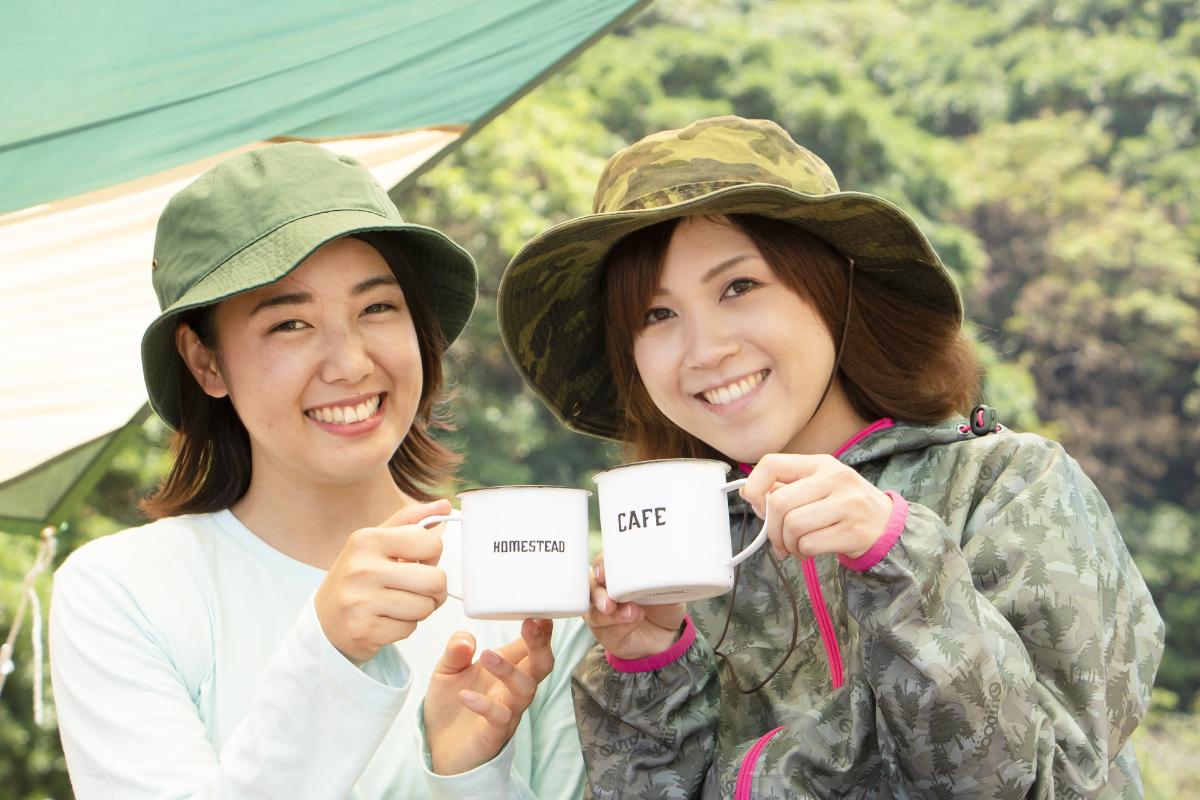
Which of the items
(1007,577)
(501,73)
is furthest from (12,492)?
(1007,577)

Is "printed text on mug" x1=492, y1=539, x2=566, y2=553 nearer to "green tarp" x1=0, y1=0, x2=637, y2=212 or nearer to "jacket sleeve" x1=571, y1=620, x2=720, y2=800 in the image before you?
"jacket sleeve" x1=571, y1=620, x2=720, y2=800

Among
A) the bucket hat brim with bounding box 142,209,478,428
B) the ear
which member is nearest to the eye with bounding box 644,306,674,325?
the bucket hat brim with bounding box 142,209,478,428

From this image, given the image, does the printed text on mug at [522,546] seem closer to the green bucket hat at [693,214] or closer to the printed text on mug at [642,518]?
the printed text on mug at [642,518]

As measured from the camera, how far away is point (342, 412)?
2330 mm

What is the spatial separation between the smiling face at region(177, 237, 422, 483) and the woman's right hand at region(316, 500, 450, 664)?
16.7 inches

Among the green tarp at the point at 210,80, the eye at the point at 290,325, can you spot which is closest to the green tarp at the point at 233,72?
the green tarp at the point at 210,80

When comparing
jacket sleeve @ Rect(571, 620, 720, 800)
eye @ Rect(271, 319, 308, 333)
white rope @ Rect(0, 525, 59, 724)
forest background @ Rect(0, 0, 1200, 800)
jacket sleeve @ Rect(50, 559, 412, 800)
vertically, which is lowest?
forest background @ Rect(0, 0, 1200, 800)

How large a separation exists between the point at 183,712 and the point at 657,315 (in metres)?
0.97

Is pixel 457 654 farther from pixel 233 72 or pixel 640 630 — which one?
pixel 233 72

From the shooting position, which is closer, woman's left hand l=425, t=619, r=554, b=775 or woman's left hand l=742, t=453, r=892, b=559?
woman's left hand l=742, t=453, r=892, b=559

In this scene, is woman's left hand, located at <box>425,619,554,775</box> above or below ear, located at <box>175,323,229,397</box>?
below

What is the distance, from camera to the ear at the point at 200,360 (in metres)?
2.45

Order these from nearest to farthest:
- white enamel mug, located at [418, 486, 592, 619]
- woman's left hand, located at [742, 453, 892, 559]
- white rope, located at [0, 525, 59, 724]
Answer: woman's left hand, located at [742, 453, 892, 559] < white enamel mug, located at [418, 486, 592, 619] < white rope, located at [0, 525, 59, 724]

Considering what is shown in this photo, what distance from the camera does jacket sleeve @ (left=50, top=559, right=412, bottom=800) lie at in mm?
1910
